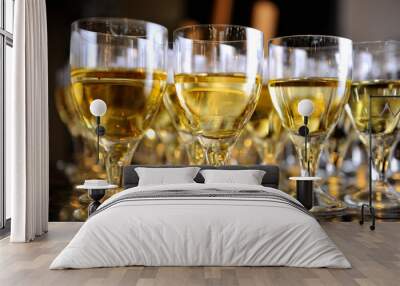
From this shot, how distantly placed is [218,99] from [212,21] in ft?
3.02

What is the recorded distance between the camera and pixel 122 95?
203 inches

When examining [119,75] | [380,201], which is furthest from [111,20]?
[380,201]

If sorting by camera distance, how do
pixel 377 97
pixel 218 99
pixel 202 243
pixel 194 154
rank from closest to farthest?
pixel 202 243, pixel 218 99, pixel 377 97, pixel 194 154

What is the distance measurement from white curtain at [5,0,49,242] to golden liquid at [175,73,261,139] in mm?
1183

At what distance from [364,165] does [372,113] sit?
532 mm

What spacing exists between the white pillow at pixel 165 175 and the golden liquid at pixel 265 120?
0.64 metres

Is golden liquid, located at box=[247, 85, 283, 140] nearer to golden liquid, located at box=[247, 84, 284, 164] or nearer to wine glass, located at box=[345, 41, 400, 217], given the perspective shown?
golden liquid, located at box=[247, 84, 284, 164]

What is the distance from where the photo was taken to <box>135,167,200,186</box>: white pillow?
5285mm

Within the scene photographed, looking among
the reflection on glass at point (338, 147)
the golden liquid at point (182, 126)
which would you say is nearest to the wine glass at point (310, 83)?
the reflection on glass at point (338, 147)

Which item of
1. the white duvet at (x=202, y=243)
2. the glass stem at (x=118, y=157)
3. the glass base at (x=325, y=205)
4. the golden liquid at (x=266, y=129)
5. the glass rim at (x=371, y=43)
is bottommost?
the glass base at (x=325, y=205)

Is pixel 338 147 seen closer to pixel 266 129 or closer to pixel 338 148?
pixel 338 148

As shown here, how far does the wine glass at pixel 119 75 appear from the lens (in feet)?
16.8

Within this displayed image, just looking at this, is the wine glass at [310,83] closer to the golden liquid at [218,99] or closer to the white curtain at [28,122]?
the golden liquid at [218,99]

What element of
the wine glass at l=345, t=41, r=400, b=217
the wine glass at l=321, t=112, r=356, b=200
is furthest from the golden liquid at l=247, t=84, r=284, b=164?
the wine glass at l=345, t=41, r=400, b=217
